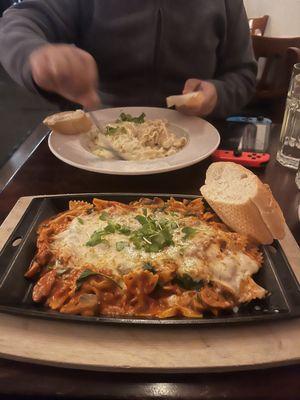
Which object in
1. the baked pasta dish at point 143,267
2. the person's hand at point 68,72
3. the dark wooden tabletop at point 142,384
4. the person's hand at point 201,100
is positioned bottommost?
the dark wooden tabletop at point 142,384

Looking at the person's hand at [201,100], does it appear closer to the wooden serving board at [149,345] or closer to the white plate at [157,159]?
the white plate at [157,159]

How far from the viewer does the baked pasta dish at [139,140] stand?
1510 millimetres

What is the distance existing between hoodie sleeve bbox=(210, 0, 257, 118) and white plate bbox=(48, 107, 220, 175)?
0.96 feet

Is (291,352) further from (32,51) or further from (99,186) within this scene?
(32,51)

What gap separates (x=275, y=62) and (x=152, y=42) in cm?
162

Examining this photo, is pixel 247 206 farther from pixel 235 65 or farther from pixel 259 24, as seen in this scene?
pixel 259 24

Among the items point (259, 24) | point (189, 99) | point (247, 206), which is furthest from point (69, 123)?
point (259, 24)

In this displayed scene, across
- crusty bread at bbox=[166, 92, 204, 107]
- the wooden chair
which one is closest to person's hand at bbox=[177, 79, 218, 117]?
crusty bread at bbox=[166, 92, 204, 107]

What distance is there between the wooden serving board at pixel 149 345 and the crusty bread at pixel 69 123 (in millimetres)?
888

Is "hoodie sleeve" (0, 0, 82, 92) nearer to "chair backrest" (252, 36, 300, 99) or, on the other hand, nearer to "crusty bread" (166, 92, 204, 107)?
"crusty bread" (166, 92, 204, 107)

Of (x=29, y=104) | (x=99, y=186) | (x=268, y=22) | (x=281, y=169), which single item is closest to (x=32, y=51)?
(x=99, y=186)

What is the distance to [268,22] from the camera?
15.7 feet

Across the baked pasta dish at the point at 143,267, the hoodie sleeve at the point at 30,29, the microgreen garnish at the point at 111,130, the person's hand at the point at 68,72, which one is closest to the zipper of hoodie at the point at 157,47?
the hoodie sleeve at the point at 30,29

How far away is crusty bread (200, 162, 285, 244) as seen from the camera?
→ 3.19 ft
